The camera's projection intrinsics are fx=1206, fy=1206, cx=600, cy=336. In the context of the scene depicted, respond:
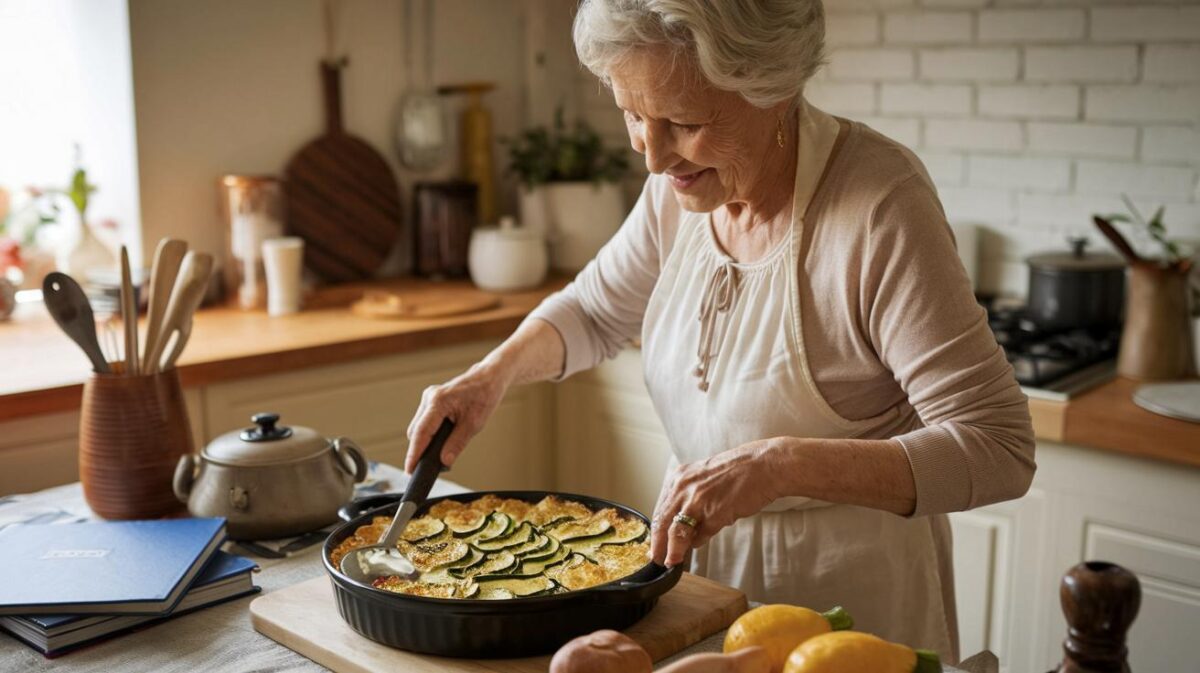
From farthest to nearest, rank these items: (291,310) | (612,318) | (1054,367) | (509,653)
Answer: (291,310) → (1054,367) → (612,318) → (509,653)

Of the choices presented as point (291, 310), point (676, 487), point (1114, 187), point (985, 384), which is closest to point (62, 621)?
point (676, 487)

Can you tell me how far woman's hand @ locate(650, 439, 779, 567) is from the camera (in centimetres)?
130

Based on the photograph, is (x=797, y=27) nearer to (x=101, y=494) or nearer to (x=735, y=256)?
(x=735, y=256)

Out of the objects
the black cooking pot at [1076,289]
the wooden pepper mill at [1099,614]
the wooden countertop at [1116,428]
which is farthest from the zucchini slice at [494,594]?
the black cooking pot at [1076,289]

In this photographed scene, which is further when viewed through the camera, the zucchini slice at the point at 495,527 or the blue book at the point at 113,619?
the zucchini slice at the point at 495,527

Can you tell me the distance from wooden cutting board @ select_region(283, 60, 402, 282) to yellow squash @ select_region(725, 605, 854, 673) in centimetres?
232

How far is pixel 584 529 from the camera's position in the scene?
4.97ft

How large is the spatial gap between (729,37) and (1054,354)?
4.70 feet

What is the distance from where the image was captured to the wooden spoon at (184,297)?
5.51 feet

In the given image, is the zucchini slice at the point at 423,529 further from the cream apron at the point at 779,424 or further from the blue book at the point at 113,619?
the cream apron at the point at 779,424

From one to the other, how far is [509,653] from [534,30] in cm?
272

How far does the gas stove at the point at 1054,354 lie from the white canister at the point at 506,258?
1196mm

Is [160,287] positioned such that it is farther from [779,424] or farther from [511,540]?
[779,424]

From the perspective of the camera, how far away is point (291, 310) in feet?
9.77
